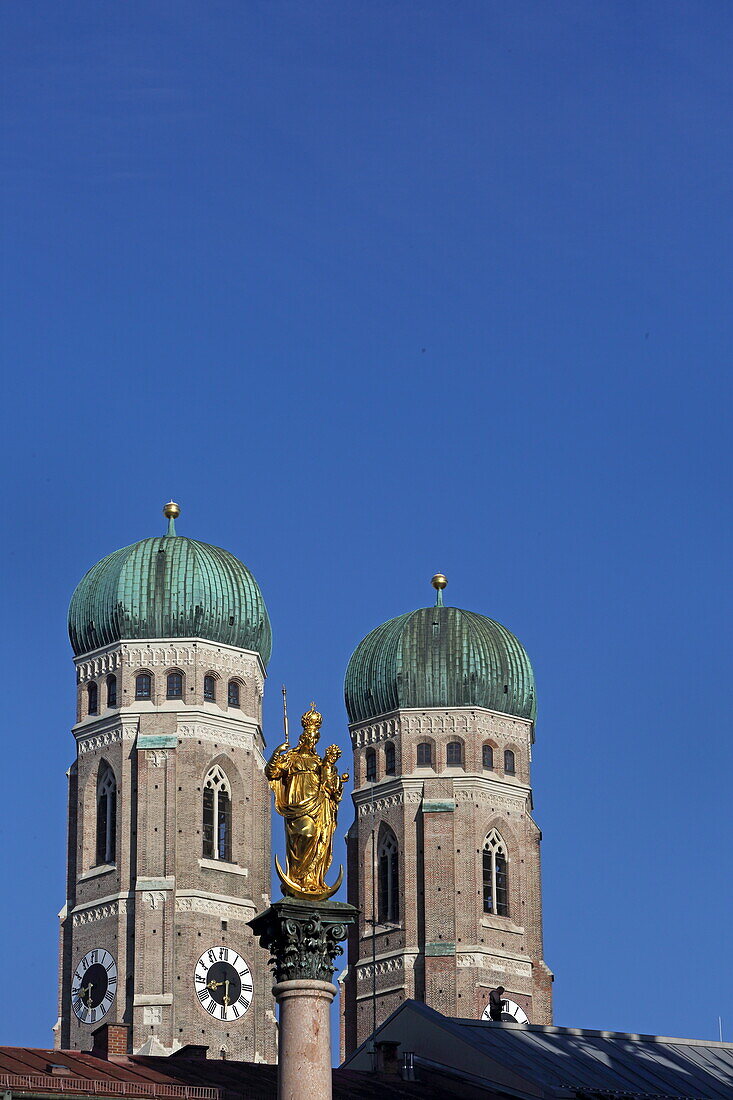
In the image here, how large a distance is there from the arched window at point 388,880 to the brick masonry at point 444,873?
331 millimetres

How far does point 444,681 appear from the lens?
112m

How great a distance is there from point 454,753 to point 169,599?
12991 millimetres

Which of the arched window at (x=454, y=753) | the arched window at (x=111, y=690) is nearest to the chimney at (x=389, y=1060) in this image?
the arched window at (x=111, y=690)

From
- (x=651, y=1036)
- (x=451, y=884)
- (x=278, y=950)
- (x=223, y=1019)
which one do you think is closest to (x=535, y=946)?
(x=451, y=884)

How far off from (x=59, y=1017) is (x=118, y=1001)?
3382 millimetres

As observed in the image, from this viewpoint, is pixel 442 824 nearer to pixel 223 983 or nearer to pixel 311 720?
pixel 223 983

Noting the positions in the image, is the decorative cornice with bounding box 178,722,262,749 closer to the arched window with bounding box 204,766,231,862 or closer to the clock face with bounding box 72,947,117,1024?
the arched window with bounding box 204,766,231,862

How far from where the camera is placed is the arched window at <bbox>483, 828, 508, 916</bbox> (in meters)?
109

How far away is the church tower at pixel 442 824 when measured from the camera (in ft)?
352

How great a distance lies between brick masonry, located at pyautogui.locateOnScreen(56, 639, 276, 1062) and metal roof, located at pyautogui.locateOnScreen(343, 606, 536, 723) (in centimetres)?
648

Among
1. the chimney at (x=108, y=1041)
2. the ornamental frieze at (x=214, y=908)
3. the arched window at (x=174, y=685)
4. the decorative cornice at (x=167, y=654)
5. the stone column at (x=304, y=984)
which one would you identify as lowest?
the stone column at (x=304, y=984)

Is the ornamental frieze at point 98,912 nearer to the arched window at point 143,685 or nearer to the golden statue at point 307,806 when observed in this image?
the arched window at point 143,685

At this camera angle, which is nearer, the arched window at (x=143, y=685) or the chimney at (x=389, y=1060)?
the chimney at (x=389, y=1060)

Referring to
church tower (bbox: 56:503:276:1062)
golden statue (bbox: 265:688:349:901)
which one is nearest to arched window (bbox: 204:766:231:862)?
church tower (bbox: 56:503:276:1062)
